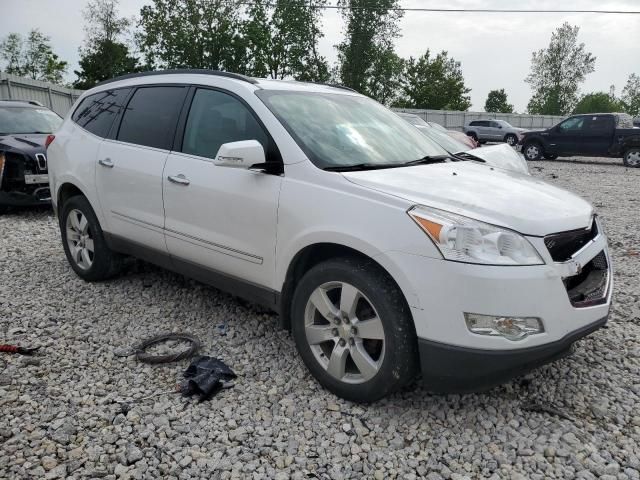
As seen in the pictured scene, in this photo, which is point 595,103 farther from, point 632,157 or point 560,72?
point 632,157

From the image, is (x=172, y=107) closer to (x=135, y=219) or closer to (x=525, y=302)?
(x=135, y=219)

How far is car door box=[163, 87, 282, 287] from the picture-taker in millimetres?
3129

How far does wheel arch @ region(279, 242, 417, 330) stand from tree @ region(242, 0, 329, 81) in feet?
148

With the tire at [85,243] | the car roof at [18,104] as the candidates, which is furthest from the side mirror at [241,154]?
the car roof at [18,104]

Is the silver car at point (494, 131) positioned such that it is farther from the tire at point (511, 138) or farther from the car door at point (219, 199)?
the car door at point (219, 199)

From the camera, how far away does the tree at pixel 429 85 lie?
5662 cm

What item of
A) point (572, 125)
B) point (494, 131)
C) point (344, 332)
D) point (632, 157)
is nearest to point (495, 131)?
point (494, 131)

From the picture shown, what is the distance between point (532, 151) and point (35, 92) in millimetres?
18193

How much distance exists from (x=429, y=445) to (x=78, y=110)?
14.2ft

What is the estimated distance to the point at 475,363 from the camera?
2387mm

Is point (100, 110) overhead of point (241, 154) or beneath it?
overhead

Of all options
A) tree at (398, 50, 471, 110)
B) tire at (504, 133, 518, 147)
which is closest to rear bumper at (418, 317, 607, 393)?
tire at (504, 133, 518, 147)

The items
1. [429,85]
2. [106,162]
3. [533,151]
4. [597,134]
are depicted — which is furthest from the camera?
[429,85]

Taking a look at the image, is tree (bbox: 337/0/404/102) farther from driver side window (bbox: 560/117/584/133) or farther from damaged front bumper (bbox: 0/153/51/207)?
damaged front bumper (bbox: 0/153/51/207)
